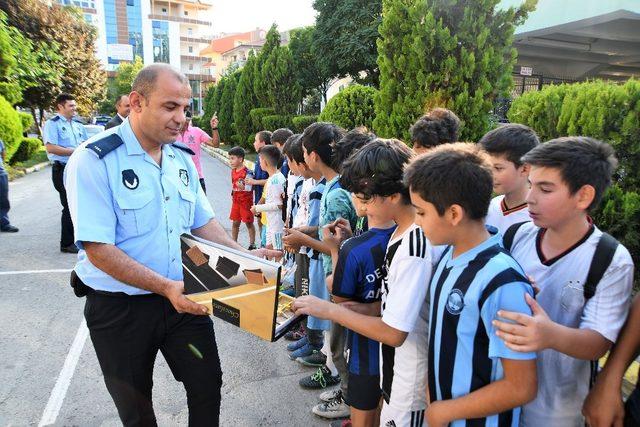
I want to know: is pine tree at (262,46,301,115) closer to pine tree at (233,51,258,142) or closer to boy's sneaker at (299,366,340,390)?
pine tree at (233,51,258,142)

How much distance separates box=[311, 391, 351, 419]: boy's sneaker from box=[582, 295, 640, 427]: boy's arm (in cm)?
167

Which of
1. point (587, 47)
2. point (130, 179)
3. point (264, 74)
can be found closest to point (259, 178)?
point (130, 179)

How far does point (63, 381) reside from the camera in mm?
3270

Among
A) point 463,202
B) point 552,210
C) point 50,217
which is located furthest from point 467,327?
point 50,217

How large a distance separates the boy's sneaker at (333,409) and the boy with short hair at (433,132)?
5.88 feet

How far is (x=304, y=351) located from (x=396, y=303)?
7.16ft

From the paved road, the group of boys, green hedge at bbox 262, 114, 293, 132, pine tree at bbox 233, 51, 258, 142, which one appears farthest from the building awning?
pine tree at bbox 233, 51, 258, 142

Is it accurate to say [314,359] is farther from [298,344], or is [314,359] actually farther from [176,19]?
[176,19]

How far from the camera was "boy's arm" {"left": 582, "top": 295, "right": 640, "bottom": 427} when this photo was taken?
151cm

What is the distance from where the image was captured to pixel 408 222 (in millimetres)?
1897

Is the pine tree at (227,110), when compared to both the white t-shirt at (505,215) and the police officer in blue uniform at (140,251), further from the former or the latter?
the white t-shirt at (505,215)

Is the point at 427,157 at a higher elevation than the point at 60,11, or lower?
lower

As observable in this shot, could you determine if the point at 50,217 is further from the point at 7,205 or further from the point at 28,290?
the point at 28,290

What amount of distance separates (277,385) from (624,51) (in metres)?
18.7
